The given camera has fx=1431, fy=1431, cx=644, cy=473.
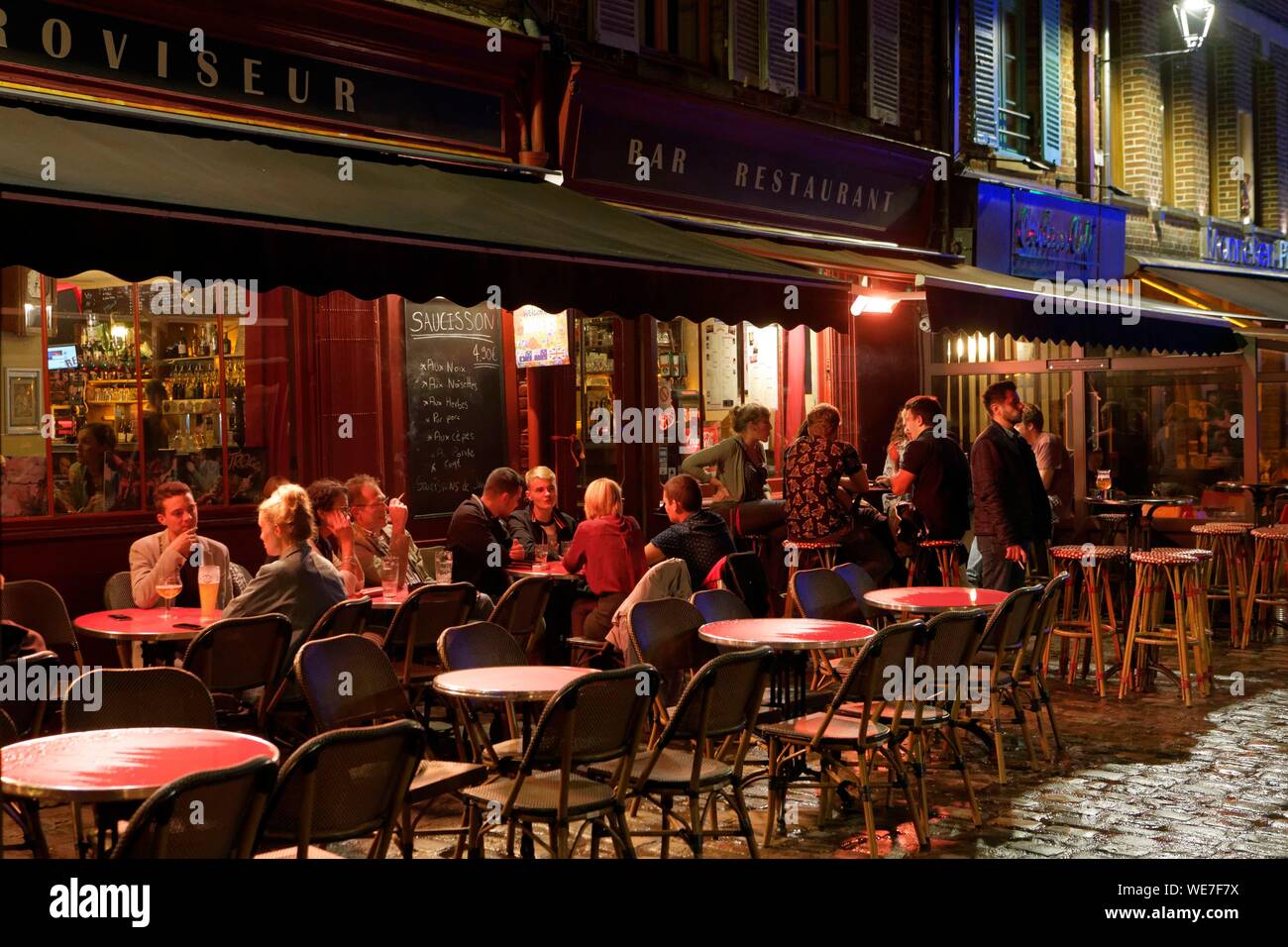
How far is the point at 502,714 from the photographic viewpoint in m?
7.56

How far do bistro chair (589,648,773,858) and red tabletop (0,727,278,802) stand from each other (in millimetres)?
1553

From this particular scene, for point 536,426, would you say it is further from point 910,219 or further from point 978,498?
point 910,219

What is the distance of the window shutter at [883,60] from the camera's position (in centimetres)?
1379

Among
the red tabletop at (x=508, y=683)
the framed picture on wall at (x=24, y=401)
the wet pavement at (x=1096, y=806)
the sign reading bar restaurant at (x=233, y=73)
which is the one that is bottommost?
the wet pavement at (x=1096, y=806)

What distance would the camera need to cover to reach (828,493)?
9891 mm

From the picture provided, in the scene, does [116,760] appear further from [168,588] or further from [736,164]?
[736,164]

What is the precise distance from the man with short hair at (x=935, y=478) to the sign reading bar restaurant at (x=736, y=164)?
2862 mm

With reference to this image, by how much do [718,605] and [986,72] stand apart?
10.4 meters

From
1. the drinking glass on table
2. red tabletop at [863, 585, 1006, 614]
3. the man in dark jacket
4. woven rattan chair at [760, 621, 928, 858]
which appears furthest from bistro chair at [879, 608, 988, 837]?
the man in dark jacket

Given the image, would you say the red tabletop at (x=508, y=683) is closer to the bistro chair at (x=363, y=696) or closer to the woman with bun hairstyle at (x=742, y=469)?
the bistro chair at (x=363, y=696)

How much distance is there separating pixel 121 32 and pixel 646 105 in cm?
433

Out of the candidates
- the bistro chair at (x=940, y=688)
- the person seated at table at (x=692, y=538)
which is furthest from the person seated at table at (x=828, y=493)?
the bistro chair at (x=940, y=688)

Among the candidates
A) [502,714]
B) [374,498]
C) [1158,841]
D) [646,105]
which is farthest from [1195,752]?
[646,105]

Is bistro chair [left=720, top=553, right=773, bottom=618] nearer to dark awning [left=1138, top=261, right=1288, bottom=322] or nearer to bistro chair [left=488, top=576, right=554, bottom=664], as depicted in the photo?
bistro chair [left=488, top=576, right=554, bottom=664]
